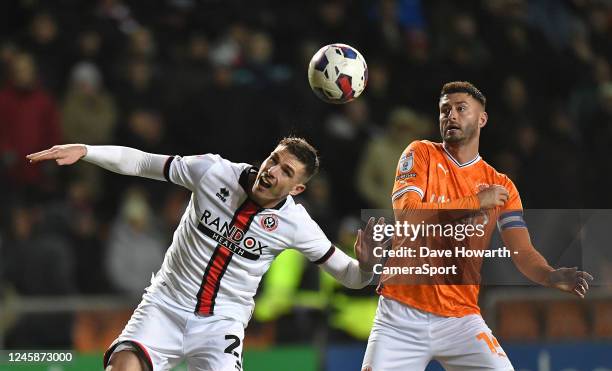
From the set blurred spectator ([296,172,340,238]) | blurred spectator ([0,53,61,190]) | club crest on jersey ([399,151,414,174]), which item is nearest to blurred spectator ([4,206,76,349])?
blurred spectator ([0,53,61,190])

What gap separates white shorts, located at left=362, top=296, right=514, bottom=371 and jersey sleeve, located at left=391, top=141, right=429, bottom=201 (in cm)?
73

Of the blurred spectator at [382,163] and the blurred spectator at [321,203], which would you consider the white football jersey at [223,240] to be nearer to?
the blurred spectator at [321,203]

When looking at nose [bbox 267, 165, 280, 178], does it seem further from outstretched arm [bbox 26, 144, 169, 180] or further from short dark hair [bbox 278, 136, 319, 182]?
outstretched arm [bbox 26, 144, 169, 180]

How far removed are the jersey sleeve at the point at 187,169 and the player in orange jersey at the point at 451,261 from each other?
120cm

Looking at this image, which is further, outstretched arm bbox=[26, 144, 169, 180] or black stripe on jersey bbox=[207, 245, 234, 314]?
black stripe on jersey bbox=[207, 245, 234, 314]

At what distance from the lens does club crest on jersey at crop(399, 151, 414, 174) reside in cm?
706

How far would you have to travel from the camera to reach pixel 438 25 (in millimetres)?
13547

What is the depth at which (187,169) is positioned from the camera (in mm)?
6922

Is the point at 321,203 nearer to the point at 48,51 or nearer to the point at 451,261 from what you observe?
the point at 48,51

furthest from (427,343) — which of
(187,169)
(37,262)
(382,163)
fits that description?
(382,163)

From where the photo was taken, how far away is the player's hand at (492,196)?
262 inches

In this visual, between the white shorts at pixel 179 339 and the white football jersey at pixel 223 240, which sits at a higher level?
the white football jersey at pixel 223 240

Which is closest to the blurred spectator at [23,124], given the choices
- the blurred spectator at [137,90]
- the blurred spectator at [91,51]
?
the blurred spectator at [91,51]

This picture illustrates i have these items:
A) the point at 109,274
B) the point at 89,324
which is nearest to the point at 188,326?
the point at 89,324
